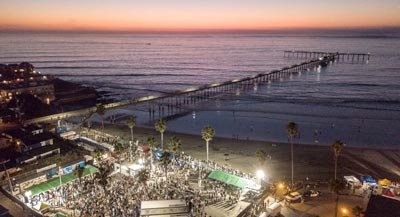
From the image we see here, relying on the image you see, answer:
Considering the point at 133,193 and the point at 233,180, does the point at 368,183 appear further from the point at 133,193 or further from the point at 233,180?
the point at 133,193

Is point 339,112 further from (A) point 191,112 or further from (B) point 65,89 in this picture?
(B) point 65,89

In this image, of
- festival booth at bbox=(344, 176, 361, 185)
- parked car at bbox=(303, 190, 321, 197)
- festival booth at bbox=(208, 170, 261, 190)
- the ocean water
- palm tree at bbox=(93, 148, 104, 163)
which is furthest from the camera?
the ocean water

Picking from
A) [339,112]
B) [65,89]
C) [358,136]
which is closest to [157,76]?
[65,89]

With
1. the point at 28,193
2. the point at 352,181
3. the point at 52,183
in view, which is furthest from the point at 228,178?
the point at 28,193

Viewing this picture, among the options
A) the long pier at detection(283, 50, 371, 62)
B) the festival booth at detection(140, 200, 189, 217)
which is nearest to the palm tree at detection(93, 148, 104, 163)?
the festival booth at detection(140, 200, 189, 217)

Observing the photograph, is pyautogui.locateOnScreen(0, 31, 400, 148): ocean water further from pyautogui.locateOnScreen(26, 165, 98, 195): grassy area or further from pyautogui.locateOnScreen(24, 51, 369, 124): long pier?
pyautogui.locateOnScreen(26, 165, 98, 195): grassy area

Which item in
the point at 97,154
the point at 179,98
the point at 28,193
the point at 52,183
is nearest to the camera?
the point at 28,193
